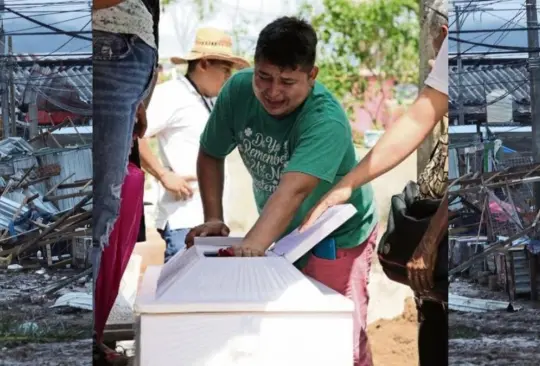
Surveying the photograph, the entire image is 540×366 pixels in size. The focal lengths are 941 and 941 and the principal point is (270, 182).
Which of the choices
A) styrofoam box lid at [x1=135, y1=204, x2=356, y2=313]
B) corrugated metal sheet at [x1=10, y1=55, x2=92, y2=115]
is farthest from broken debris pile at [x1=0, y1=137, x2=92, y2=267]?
styrofoam box lid at [x1=135, y1=204, x2=356, y2=313]

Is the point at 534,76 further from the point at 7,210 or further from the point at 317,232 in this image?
the point at 7,210

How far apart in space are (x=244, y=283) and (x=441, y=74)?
995mm

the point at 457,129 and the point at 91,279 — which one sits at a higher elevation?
the point at 457,129

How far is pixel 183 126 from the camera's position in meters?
3.81

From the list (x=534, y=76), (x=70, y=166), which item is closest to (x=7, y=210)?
(x=70, y=166)

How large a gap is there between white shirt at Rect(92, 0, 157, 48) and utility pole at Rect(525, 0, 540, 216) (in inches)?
47.5

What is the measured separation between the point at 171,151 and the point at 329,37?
0.79 m

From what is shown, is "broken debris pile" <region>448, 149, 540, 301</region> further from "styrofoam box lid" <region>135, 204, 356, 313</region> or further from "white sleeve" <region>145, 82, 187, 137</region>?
"white sleeve" <region>145, 82, 187, 137</region>

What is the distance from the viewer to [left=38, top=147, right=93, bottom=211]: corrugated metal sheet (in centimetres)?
269

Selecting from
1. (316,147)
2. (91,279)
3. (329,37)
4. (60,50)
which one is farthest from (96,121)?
(329,37)

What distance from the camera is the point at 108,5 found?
2949 millimetres

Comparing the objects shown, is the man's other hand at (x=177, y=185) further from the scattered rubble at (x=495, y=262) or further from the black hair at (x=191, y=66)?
the scattered rubble at (x=495, y=262)

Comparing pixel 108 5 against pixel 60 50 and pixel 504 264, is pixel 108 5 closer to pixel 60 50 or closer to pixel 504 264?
pixel 60 50

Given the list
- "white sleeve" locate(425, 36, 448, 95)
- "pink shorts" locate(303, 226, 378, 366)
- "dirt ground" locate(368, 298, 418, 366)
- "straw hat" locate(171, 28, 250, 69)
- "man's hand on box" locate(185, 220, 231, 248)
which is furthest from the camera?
"dirt ground" locate(368, 298, 418, 366)
